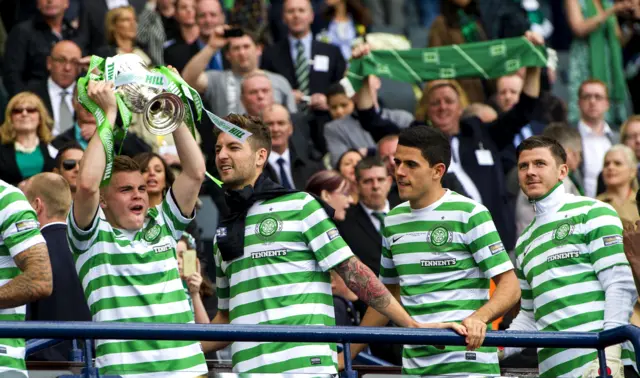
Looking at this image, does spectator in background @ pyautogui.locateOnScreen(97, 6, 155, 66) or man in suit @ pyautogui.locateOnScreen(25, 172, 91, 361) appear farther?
spectator in background @ pyautogui.locateOnScreen(97, 6, 155, 66)

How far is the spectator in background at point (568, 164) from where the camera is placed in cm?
1145

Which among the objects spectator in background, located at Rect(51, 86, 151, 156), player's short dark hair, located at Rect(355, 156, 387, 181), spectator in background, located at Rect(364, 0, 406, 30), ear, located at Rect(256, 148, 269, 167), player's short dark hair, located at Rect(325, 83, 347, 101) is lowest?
ear, located at Rect(256, 148, 269, 167)

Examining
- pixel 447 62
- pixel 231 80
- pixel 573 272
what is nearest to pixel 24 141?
pixel 231 80

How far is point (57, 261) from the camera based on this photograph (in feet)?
27.0

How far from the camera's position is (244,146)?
23.7 ft

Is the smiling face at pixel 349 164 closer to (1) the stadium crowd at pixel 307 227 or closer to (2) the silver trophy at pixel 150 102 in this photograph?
(1) the stadium crowd at pixel 307 227

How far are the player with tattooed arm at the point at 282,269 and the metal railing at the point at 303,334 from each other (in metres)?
0.44

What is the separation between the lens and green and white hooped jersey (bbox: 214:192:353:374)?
6.91 metres

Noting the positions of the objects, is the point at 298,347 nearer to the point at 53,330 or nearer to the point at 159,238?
the point at 159,238

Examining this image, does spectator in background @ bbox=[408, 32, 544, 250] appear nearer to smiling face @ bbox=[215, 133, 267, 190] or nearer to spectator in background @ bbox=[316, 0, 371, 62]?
spectator in background @ bbox=[316, 0, 371, 62]

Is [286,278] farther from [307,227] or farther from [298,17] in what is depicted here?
[298,17]

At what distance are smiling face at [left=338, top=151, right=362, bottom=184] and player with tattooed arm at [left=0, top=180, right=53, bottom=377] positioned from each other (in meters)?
4.96

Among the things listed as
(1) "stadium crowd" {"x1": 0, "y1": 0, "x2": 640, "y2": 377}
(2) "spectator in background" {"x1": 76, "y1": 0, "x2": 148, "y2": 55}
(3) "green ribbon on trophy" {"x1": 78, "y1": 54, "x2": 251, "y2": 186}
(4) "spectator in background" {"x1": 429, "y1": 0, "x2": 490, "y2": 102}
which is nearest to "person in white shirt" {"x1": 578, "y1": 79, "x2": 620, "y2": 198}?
(1) "stadium crowd" {"x1": 0, "y1": 0, "x2": 640, "y2": 377}

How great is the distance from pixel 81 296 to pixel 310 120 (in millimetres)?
4766
